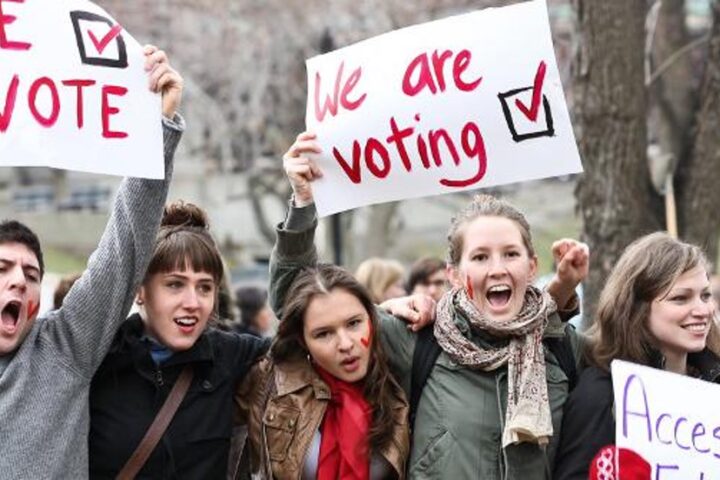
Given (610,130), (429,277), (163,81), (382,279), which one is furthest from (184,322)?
(382,279)

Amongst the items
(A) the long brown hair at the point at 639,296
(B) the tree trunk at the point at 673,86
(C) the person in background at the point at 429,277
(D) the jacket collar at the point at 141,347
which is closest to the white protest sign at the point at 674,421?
(A) the long brown hair at the point at 639,296

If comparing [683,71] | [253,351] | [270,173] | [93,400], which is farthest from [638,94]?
[270,173]

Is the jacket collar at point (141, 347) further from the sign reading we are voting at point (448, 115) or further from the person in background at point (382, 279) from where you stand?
the person in background at point (382, 279)

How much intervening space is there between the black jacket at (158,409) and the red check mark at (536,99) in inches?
48.4

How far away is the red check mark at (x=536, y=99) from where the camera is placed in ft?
14.4

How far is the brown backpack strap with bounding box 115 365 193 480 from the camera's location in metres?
4.06

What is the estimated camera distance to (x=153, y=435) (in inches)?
161

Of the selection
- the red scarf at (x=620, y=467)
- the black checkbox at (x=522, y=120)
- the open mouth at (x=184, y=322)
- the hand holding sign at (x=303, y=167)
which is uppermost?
the black checkbox at (x=522, y=120)

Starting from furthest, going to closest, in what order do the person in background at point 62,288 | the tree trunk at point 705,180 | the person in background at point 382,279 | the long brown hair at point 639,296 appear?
the person in background at point 382,279, the tree trunk at point 705,180, the person in background at point 62,288, the long brown hair at point 639,296

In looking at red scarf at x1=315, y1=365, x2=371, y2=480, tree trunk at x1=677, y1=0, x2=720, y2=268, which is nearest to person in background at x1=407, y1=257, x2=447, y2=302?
tree trunk at x1=677, y1=0, x2=720, y2=268

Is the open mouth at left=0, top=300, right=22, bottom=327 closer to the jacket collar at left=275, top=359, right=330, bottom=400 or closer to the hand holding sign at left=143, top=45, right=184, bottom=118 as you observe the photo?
the hand holding sign at left=143, top=45, right=184, bottom=118

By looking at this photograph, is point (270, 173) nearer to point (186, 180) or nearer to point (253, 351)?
point (186, 180)

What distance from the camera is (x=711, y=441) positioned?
159 inches

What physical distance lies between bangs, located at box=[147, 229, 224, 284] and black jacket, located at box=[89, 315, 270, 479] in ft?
0.67
